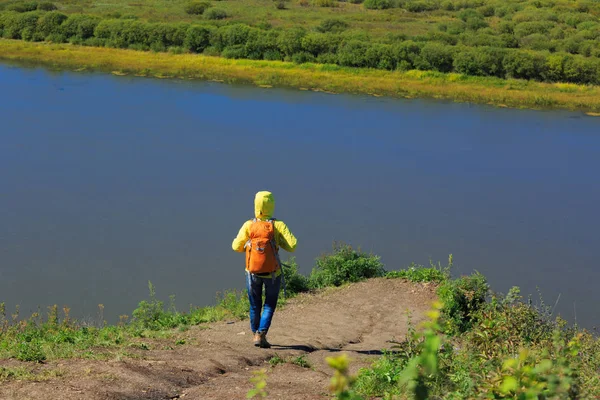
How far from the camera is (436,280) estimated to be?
1080 centimetres

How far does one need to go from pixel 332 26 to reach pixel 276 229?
124 ft

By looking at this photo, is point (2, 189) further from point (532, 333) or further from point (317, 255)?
point (532, 333)

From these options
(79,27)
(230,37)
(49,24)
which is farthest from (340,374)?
(49,24)

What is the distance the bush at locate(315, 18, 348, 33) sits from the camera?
42.8 metres

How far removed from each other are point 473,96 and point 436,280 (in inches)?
836

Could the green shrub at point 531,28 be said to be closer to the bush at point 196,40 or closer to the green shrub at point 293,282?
the bush at point 196,40

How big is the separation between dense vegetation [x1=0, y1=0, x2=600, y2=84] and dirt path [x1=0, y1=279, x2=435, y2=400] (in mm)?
25704

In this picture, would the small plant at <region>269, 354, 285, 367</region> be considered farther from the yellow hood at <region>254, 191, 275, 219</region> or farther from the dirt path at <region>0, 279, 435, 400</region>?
the yellow hood at <region>254, 191, 275, 219</region>

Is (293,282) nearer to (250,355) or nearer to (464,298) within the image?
(464,298)

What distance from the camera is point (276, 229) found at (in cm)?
743

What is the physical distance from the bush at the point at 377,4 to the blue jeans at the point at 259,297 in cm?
5251

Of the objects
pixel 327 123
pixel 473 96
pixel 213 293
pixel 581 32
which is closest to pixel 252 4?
pixel 581 32

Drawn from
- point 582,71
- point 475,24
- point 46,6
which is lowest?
point 582,71

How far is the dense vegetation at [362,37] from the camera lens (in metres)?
34.8
